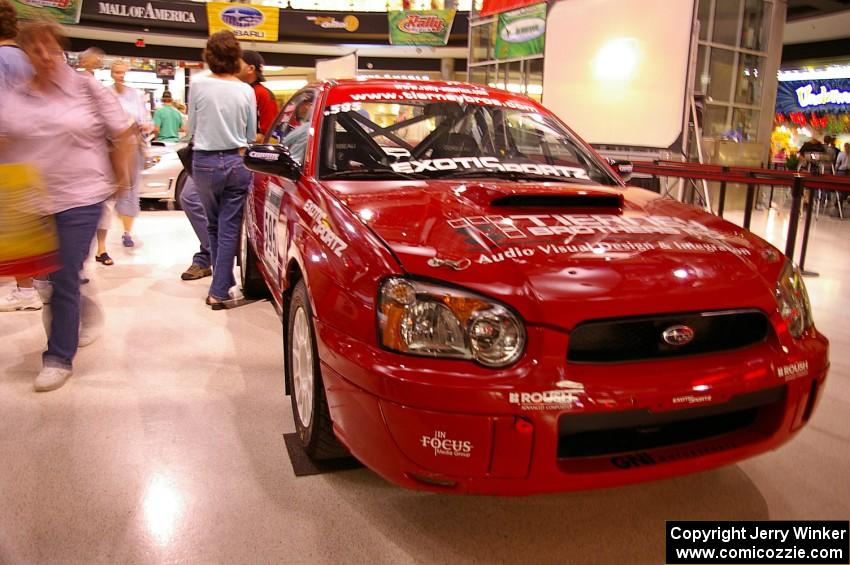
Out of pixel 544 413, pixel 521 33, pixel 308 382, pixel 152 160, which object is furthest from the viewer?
pixel 521 33

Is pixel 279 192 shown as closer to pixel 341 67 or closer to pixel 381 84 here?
pixel 381 84

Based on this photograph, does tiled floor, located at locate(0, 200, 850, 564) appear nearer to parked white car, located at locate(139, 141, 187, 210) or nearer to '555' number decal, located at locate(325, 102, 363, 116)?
'555' number decal, located at locate(325, 102, 363, 116)

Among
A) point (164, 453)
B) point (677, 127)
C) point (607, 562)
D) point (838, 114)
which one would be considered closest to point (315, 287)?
point (164, 453)

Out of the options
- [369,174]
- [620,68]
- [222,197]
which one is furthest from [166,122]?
[369,174]

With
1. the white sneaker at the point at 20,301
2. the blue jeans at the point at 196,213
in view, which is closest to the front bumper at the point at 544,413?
the white sneaker at the point at 20,301

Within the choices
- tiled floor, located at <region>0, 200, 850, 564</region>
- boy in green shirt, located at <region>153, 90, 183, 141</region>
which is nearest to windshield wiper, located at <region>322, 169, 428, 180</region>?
tiled floor, located at <region>0, 200, 850, 564</region>

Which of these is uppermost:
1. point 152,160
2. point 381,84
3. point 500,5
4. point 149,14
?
point 149,14

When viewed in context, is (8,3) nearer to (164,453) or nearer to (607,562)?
(164,453)

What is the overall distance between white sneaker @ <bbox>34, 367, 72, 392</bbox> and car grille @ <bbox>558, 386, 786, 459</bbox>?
239 centimetres

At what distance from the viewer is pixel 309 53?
19.5 metres

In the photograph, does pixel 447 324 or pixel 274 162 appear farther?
pixel 274 162

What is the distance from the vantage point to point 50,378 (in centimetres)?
287

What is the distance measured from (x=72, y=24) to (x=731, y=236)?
60.4 ft

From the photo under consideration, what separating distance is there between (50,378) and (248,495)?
1.42 m
